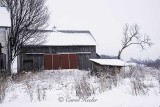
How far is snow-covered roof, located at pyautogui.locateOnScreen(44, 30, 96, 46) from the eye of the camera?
33.7 metres

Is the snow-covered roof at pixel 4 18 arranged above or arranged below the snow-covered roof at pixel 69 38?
above

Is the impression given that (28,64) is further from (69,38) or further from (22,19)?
(22,19)

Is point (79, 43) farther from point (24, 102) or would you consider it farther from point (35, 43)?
point (24, 102)

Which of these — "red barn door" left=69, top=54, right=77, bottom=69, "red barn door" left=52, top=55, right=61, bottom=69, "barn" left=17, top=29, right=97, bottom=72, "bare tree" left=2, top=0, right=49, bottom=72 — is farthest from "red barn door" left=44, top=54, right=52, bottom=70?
"bare tree" left=2, top=0, right=49, bottom=72

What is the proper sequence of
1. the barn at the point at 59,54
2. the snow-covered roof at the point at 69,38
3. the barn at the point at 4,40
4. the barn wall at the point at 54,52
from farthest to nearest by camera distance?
the snow-covered roof at the point at 69,38, the barn at the point at 59,54, the barn wall at the point at 54,52, the barn at the point at 4,40

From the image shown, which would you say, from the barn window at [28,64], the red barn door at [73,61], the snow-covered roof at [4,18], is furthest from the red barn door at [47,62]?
the snow-covered roof at [4,18]

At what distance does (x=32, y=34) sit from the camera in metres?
25.0

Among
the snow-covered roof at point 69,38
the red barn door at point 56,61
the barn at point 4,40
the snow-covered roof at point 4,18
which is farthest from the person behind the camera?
the snow-covered roof at point 69,38

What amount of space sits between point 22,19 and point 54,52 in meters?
10.1

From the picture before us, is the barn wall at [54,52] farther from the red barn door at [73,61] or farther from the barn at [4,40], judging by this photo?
the barn at [4,40]

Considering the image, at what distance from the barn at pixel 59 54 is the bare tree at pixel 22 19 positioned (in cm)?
708

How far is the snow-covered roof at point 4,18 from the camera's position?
76.4 feet

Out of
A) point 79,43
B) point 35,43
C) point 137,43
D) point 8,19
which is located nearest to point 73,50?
point 79,43

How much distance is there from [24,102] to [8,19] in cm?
1640
